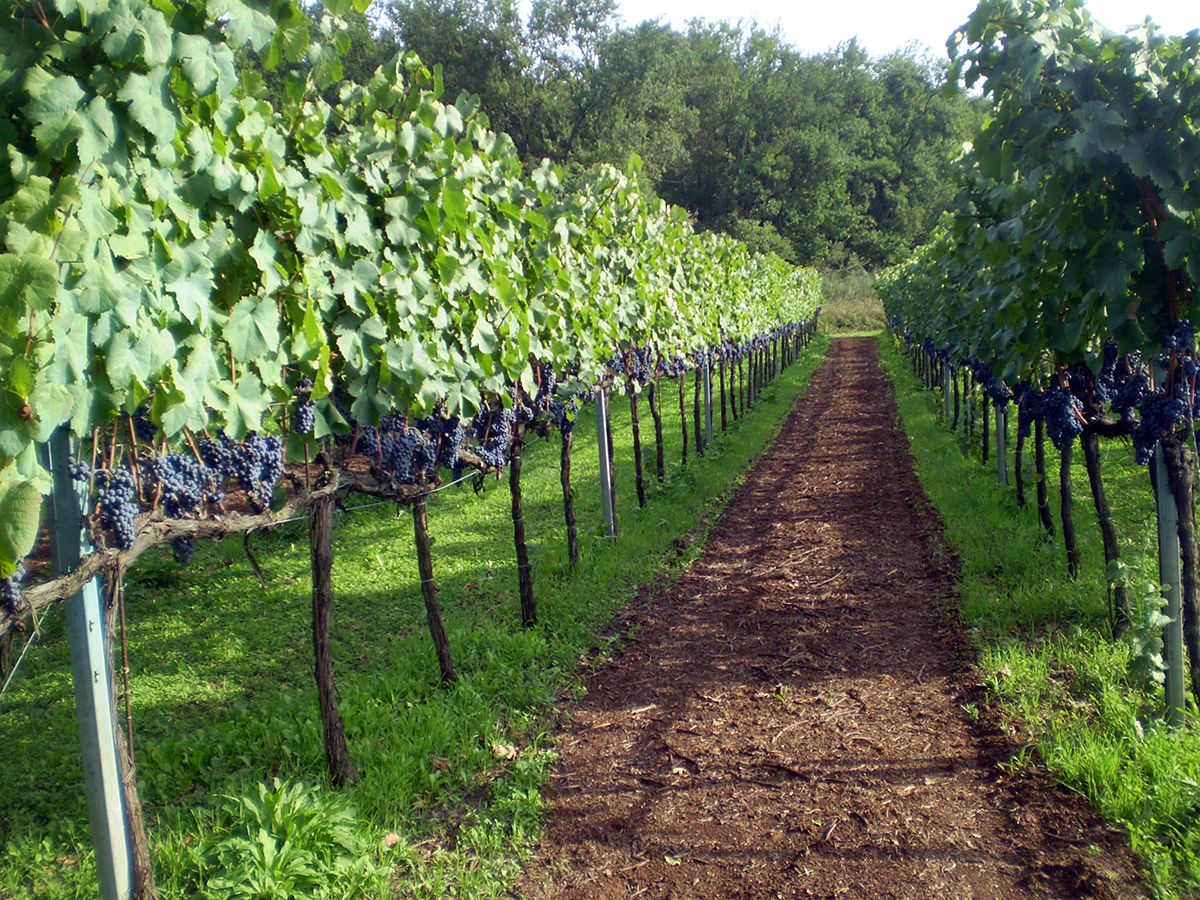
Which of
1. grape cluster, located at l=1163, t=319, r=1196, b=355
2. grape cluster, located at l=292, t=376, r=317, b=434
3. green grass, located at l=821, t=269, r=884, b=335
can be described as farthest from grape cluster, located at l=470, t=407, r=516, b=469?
green grass, located at l=821, t=269, r=884, b=335

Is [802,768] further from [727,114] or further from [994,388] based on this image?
[727,114]

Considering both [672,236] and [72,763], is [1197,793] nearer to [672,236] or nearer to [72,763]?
[72,763]

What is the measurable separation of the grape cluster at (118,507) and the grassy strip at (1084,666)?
141 inches

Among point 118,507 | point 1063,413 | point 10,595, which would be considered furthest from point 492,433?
point 1063,413

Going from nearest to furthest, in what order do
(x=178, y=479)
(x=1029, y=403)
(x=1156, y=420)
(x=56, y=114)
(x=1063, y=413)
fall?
1. (x=56, y=114)
2. (x=178, y=479)
3. (x=1156, y=420)
4. (x=1063, y=413)
5. (x=1029, y=403)

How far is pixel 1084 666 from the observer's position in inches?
173

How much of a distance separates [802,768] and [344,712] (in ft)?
7.83

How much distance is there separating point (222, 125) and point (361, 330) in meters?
1.00

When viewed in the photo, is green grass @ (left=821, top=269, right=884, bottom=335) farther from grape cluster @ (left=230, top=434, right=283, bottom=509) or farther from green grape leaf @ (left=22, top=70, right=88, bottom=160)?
green grape leaf @ (left=22, top=70, right=88, bottom=160)

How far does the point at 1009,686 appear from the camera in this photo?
4258 millimetres

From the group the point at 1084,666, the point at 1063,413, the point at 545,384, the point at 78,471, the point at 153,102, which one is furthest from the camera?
the point at 545,384

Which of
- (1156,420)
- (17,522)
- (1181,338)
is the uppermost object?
(1181,338)

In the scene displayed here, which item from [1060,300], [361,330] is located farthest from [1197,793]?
[361,330]

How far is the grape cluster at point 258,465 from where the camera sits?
9.71 feet
